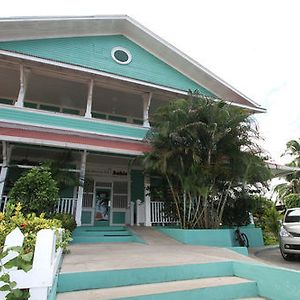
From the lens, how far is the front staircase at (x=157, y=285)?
3381mm

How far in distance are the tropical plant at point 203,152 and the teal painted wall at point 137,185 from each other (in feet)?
10.8

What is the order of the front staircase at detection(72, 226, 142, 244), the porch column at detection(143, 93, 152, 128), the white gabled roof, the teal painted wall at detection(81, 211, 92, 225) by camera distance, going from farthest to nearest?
1. the teal painted wall at detection(81, 211, 92, 225)
2. the porch column at detection(143, 93, 152, 128)
3. the white gabled roof
4. the front staircase at detection(72, 226, 142, 244)

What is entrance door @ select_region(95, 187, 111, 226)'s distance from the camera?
Answer: 466 inches

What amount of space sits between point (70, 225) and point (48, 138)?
292cm

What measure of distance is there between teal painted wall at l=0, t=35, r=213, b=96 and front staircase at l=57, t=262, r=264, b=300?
28.6ft

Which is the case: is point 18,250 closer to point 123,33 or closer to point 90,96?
point 90,96

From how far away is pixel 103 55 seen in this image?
39.1ft

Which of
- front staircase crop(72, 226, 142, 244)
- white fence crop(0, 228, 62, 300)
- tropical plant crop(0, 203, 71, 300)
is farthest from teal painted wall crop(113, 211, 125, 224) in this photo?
white fence crop(0, 228, 62, 300)

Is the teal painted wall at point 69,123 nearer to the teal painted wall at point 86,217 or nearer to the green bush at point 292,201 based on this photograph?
the teal painted wall at point 86,217

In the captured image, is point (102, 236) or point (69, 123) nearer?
point (102, 236)

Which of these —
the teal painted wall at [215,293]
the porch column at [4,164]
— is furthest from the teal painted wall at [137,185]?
the teal painted wall at [215,293]

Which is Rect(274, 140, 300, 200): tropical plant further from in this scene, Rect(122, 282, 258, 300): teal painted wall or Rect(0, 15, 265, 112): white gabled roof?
Rect(122, 282, 258, 300): teal painted wall

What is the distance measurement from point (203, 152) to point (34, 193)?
5491mm

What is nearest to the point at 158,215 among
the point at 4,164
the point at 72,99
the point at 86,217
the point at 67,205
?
the point at 86,217
